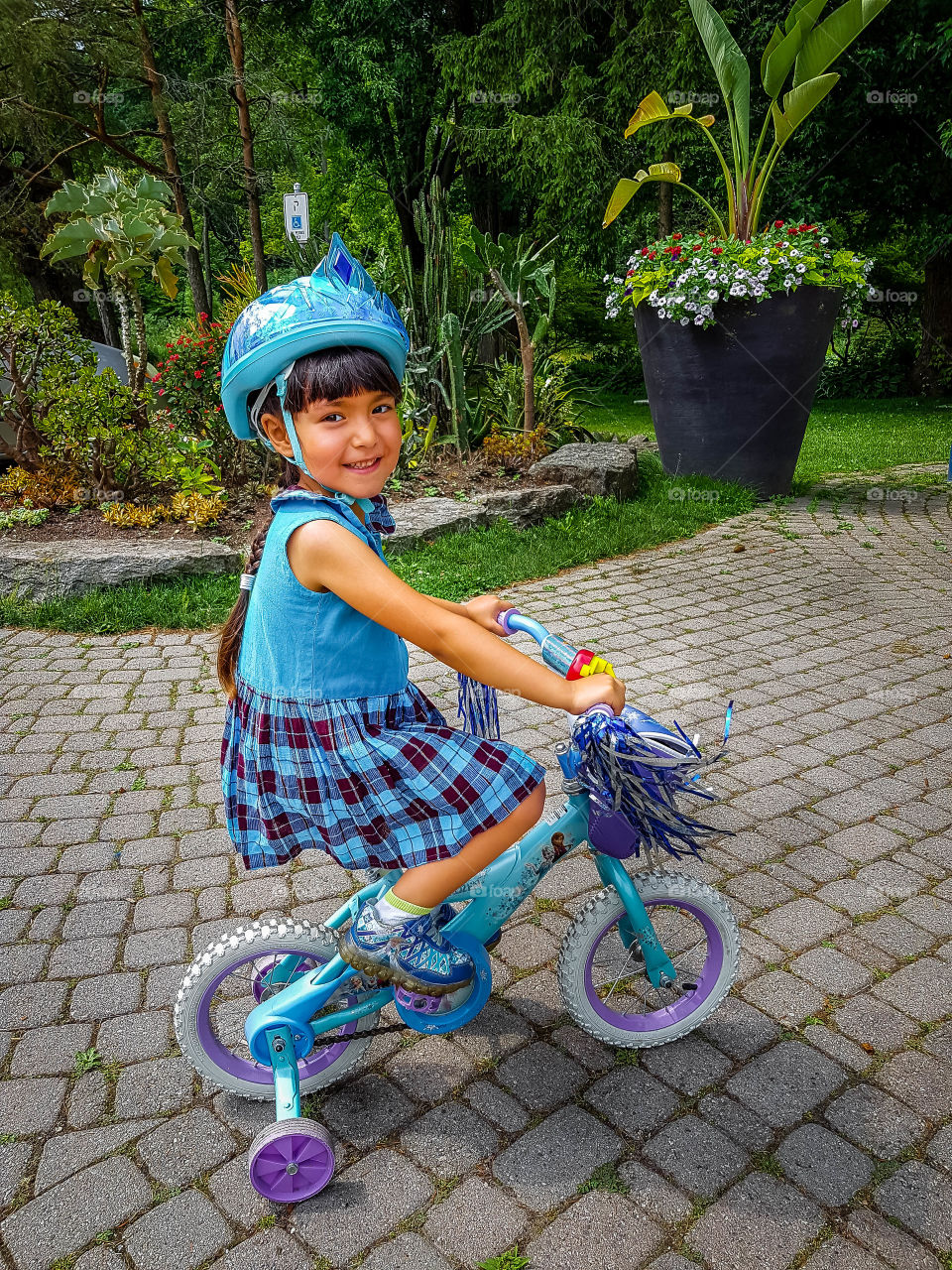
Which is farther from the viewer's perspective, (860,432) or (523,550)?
(860,432)

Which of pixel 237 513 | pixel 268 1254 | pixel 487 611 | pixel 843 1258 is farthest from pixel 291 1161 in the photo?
pixel 237 513

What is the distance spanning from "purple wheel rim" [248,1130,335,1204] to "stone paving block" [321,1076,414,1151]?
0.16m

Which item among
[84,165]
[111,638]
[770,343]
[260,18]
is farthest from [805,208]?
[111,638]

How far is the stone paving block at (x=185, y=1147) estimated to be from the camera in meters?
2.01

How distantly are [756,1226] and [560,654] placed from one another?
3.93 ft

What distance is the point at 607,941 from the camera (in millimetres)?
2629

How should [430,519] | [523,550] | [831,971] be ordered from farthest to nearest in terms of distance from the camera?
1. [430,519]
2. [523,550]
3. [831,971]

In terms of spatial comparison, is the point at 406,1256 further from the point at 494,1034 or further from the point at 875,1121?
the point at 875,1121

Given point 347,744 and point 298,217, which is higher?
point 298,217

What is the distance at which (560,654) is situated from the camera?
191cm

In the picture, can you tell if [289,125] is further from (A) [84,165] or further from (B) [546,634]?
→ (B) [546,634]

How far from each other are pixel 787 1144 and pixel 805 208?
15808mm

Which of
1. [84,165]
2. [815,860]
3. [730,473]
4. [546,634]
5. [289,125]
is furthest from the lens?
[84,165]

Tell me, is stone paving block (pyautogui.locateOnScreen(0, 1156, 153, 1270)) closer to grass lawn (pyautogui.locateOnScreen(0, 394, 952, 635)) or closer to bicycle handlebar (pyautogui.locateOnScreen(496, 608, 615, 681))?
bicycle handlebar (pyautogui.locateOnScreen(496, 608, 615, 681))
